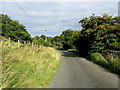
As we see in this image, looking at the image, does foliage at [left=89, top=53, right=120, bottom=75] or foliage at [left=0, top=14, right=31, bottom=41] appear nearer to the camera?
foliage at [left=89, top=53, right=120, bottom=75]

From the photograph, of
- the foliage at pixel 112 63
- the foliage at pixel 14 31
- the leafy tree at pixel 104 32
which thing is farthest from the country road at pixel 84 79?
the foliage at pixel 14 31

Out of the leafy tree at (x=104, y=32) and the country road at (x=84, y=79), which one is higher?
the leafy tree at (x=104, y=32)

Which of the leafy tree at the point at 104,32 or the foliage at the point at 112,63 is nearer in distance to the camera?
the foliage at the point at 112,63

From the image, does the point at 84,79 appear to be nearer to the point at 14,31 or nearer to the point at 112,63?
the point at 112,63

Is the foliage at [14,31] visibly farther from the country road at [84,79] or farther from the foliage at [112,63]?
the country road at [84,79]

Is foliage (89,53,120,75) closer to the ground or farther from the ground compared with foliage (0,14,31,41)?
closer to the ground

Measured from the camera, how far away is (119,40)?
15188 millimetres

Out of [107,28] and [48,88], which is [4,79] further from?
[107,28]

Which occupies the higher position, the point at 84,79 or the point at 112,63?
the point at 112,63

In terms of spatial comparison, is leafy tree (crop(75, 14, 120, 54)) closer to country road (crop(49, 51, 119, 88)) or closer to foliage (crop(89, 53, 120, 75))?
foliage (crop(89, 53, 120, 75))

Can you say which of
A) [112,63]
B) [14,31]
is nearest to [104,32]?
[112,63]

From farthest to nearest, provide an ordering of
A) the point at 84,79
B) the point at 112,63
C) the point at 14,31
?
the point at 14,31
the point at 112,63
the point at 84,79

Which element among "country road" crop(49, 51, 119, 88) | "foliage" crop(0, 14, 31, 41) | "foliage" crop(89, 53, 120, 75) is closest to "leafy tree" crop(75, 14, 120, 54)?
"foliage" crop(89, 53, 120, 75)

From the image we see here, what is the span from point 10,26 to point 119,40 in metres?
45.8
